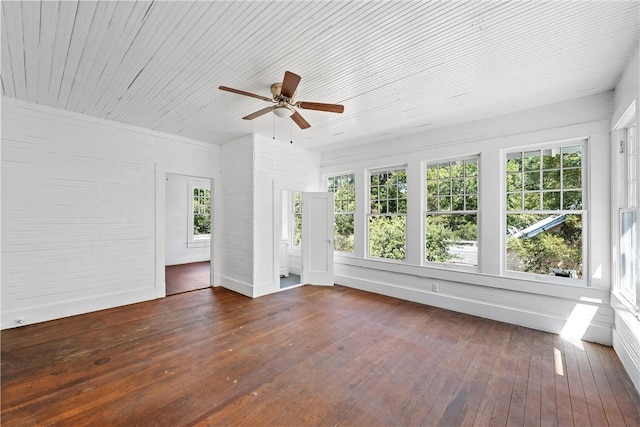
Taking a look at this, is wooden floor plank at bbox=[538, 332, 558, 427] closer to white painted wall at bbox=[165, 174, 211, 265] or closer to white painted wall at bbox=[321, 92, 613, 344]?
white painted wall at bbox=[321, 92, 613, 344]

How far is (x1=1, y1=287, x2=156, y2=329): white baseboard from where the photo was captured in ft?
11.2

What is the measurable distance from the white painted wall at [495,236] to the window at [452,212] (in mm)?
163

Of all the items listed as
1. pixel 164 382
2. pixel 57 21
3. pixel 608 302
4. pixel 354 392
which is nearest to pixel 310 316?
pixel 354 392

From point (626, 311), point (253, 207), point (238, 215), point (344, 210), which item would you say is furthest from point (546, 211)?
point (238, 215)

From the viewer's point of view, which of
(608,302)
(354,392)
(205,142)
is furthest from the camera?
(205,142)

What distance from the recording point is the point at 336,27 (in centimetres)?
209

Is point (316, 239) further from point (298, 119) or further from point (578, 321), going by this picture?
point (578, 321)

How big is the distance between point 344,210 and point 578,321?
3.95 meters

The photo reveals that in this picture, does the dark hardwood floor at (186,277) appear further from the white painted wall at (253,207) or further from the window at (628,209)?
the window at (628,209)

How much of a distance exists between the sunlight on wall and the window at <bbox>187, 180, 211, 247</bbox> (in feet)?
28.2

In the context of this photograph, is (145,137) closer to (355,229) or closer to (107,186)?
(107,186)

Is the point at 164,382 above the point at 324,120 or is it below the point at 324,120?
below

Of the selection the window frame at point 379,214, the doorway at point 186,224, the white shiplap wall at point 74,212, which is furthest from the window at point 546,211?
the doorway at point 186,224

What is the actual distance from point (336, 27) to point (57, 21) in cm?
217
